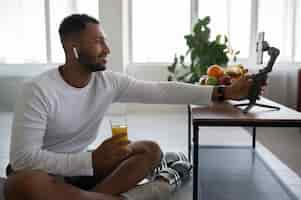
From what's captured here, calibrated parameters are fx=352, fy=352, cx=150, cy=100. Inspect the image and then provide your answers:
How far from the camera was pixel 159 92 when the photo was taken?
1587 millimetres

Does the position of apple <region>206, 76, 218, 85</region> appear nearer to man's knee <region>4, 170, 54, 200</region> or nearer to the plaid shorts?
the plaid shorts

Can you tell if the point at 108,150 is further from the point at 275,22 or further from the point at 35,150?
the point at 275,22

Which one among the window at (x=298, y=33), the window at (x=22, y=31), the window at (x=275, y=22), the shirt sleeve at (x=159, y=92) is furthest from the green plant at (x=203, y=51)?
the window at (x=22, y=31)

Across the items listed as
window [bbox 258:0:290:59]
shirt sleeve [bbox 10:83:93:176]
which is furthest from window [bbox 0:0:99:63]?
shirt sleeve [bbox 10:83:93:176]

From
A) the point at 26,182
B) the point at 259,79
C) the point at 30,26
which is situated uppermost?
the point at 30,26

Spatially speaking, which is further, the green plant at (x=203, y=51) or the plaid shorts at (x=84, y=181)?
the green plant at (x=203, y=51)

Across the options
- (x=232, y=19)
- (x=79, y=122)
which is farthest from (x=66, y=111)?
(x=232, y=19)

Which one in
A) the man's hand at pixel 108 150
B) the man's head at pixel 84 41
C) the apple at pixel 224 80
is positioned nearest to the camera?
the man's hand at pixel 108 150

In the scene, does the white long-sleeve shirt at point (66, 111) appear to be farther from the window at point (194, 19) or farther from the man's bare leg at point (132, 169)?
the window at point (194, 19)

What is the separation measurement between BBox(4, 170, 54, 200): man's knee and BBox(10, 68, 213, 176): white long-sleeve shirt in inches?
0.9

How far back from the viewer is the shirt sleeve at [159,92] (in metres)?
1.58

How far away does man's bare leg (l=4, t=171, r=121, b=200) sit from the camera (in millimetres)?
1195

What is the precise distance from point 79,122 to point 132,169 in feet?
0.97

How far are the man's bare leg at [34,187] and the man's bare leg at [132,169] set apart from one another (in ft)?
0.63
